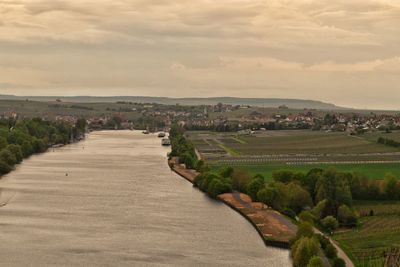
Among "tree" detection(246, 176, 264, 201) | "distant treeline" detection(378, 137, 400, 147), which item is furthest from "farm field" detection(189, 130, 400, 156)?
"tree" detection(246, 176, 264, 201)

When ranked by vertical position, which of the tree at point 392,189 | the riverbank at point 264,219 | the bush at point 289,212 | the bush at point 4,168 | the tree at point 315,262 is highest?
the tree at point 392,189

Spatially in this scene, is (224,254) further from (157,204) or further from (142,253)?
(157,204)

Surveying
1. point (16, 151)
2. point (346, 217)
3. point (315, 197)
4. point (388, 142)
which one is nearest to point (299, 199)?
point (315, 197)

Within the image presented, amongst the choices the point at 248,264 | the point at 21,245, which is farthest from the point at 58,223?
the point at 248,264

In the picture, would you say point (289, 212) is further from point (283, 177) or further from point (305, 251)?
point (305, 251)

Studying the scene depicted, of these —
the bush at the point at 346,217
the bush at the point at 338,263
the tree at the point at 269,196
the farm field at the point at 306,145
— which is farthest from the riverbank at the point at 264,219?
the farm field at the point at 306,145

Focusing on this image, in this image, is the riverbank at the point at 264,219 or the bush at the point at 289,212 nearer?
the riverbank at the point at 264,219

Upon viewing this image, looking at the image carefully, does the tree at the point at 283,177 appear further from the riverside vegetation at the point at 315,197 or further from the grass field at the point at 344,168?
the grass field at the point at 344,168

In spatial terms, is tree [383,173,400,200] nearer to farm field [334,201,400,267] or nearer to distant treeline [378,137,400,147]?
farm field [334,201,400,267]
